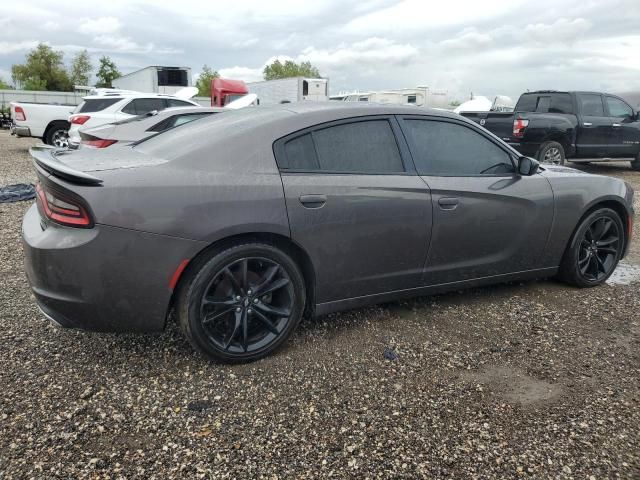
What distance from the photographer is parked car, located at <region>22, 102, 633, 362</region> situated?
250 centimetres

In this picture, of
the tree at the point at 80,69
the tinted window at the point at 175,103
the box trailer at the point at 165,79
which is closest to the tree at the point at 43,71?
the tree at the point at 80,69

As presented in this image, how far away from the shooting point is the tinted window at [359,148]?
9.99 ft

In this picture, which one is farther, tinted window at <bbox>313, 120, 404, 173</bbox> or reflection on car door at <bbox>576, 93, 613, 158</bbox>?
reflection on car door at <bbox>576, 93, 613, 158</bbox>

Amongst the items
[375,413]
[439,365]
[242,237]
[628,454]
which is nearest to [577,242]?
[439,365]

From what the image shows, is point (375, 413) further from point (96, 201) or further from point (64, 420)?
point (96, 201)

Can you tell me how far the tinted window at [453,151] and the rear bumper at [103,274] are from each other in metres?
1.67

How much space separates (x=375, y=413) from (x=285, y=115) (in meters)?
1.82

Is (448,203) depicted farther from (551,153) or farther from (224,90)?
(224,90)

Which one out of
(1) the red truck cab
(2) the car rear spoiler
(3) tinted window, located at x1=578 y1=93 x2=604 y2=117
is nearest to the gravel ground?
(2) the car rear spoiler

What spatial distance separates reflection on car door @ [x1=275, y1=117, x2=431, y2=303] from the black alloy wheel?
1747 millimetres

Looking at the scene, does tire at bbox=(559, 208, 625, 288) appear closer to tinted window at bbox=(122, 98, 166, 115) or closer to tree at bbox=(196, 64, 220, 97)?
tinted window at bbox=(122, 98, 166, 115)

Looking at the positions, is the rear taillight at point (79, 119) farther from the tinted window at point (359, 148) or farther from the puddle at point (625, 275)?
the puddle at point (625, 275)

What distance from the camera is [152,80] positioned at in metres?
23.8

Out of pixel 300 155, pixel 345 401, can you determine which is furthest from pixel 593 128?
pixel 345 401
